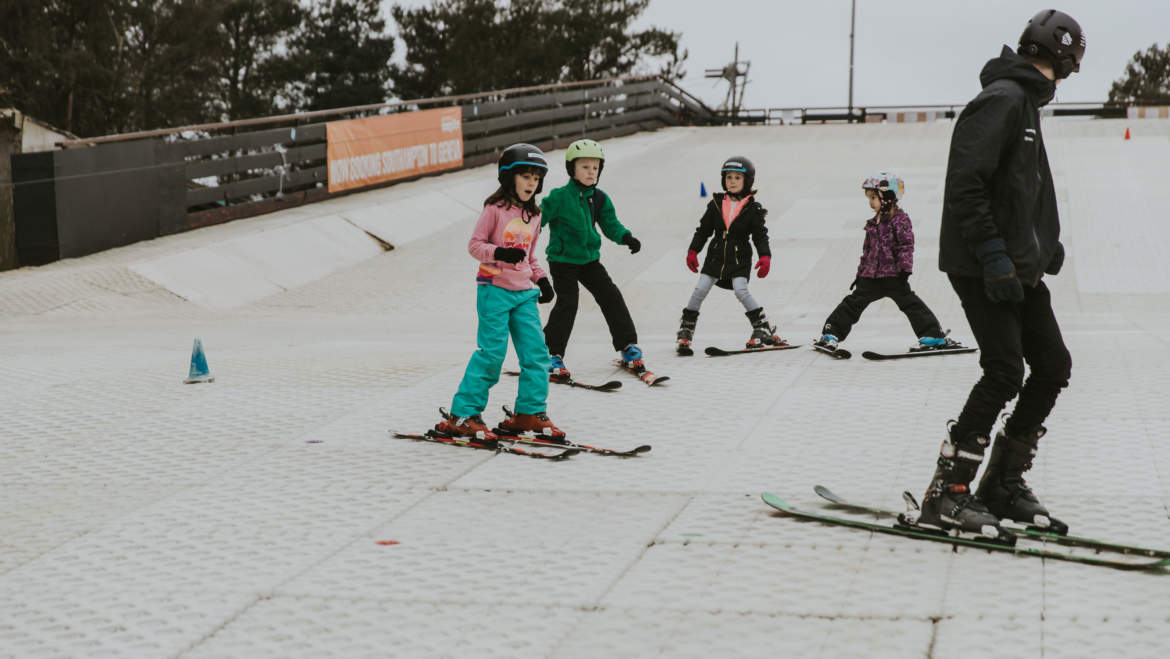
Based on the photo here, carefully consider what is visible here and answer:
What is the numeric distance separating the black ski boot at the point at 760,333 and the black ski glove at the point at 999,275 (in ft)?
16.5

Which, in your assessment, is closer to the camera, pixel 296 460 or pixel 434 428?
pixel 296 460

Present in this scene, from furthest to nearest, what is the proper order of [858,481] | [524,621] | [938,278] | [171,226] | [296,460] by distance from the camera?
[171,226], [938,278], [296,460], [858,481], [524,621]

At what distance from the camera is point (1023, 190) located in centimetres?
445

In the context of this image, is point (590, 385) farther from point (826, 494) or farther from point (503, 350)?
point (826, 494)

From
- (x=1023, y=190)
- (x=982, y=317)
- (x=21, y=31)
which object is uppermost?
(x=21, y=31)

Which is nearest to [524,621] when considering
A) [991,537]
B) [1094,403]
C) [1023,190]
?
[991,537]

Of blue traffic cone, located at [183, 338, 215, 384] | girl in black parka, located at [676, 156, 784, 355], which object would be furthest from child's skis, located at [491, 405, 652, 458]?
girl in black parka, located at [676, 156, 784, 355]

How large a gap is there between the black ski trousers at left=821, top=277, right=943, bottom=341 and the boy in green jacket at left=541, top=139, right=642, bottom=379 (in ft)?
5.54

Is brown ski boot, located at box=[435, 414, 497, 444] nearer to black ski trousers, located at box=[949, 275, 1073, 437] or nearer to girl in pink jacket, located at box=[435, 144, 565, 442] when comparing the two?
girl in pink jacket, located at box=[435, 144, 565, 442]

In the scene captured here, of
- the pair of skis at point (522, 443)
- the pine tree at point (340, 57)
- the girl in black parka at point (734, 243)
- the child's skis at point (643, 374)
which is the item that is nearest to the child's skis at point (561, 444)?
the pair of skis at point (522, 443)

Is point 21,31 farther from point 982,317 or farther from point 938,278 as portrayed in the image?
point 982,317

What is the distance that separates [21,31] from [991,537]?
129 feet

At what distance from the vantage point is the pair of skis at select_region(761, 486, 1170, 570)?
13.8ft

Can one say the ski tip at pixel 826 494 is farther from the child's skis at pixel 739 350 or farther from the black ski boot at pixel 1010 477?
the child's skis at pixel 739 350
